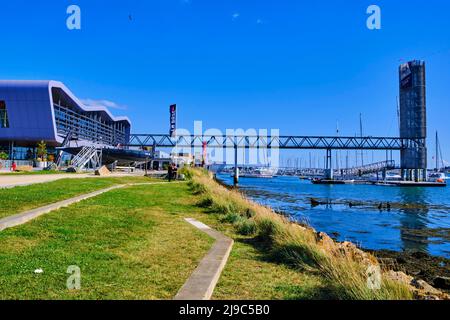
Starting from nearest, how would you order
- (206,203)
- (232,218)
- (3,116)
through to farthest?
(232,218)
(206,203)
(3,116)

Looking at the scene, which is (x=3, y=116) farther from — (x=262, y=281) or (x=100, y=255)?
(x=262, y=281)

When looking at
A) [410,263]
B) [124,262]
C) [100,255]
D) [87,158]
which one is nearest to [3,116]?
[87,158]

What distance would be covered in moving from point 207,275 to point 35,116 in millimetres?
64567

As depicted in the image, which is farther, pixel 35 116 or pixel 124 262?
pixel 35 116

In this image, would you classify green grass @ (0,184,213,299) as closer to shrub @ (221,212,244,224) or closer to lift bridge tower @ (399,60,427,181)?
shrub @ (221,212,244,224)

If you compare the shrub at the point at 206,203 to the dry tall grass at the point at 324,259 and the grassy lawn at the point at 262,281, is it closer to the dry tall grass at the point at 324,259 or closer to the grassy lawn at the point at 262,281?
the dry tall grass at the point at 324,259

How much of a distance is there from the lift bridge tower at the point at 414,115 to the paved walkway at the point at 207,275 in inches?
4371

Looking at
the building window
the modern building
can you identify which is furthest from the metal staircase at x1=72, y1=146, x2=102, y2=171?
the building window

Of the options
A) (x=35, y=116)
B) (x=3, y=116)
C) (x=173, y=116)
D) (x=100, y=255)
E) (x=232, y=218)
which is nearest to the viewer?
(x=100, y=255)

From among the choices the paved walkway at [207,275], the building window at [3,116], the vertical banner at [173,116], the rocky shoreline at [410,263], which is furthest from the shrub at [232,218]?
the vertical banner at [173,116]

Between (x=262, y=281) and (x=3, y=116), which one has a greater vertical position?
(x=3, y=116)

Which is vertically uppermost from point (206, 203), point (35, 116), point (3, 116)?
point (3, 116)

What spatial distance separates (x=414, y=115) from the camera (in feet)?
353
